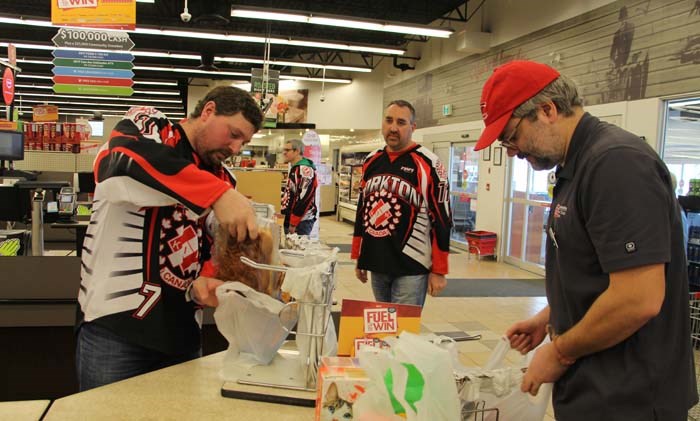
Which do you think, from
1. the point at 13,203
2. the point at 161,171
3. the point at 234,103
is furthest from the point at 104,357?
the point at 13,203

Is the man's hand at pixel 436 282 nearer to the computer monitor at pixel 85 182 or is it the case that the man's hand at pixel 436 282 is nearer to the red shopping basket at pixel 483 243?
the computer monitor at pixel 85 182

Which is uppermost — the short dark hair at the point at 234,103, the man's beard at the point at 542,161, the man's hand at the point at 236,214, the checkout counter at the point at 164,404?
the short dark hair at the point at 234,103

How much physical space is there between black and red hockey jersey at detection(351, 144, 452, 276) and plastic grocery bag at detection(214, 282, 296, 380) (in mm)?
1390

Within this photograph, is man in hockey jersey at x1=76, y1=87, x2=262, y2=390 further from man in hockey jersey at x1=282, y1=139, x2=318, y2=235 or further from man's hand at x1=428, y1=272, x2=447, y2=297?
man in hockey jersey at x1=282, y1=139, x2=318, y2=235

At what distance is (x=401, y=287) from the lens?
Result: 2904 millimetres

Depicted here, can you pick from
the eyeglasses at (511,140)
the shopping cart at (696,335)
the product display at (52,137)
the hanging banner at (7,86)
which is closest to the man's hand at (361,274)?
the shopping cart at (696,335)

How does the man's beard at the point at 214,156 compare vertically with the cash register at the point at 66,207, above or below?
above

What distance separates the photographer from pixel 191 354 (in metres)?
1.69

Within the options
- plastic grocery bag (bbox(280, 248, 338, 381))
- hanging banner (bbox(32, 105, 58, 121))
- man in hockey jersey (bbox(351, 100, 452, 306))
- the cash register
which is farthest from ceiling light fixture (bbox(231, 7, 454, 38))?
hanging banner (bbox(32, 105, 58, 121))

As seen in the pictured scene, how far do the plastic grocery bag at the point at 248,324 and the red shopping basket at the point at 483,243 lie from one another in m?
8.21

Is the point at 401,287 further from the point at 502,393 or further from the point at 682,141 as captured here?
the point at 682,141

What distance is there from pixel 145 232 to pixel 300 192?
14.9 ft

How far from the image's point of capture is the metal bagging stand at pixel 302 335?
4.40 feet

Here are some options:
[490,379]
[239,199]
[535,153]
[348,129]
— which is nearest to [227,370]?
[239,199]
